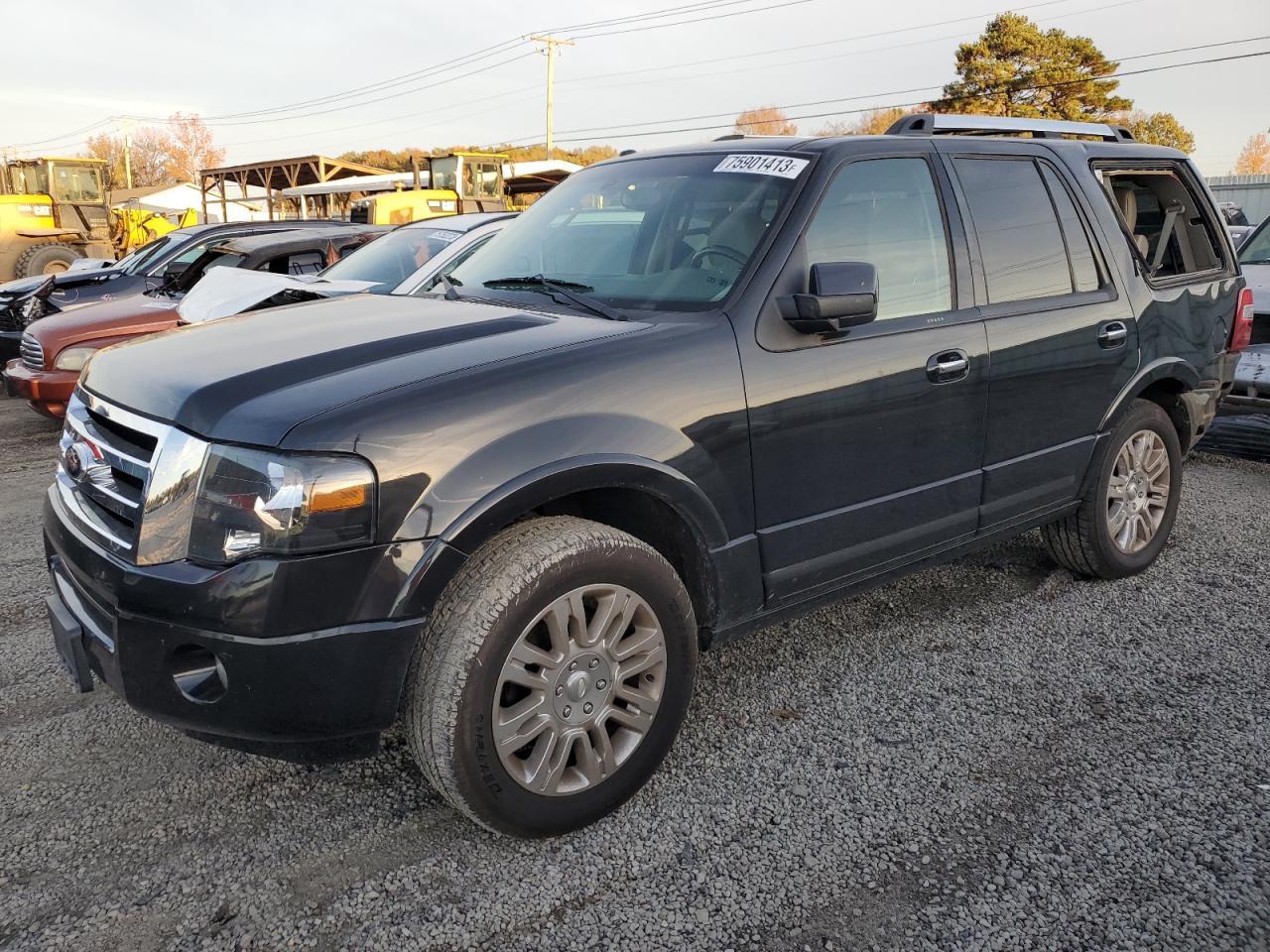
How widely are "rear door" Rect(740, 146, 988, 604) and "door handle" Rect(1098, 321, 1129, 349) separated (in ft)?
2.54

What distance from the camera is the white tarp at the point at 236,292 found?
566 cm

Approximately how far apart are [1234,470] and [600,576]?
18.7 feet

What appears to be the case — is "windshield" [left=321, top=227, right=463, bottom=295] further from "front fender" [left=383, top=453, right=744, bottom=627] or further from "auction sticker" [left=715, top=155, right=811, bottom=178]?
"front fender" [left=383, top=453, right=744, bottom=627]

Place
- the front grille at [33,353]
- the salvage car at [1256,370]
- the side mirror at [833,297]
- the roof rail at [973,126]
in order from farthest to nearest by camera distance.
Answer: the front grille at [33,353], the salvage car at [1256,370], the roof rail at [973,126], the side mirror at [833,297]

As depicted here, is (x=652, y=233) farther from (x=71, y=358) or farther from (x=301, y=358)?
(x=71, y=358)

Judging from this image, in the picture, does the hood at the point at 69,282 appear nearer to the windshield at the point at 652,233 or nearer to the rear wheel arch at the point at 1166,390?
the windshield at the point at 652,233

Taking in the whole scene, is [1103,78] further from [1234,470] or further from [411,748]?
[411,748]

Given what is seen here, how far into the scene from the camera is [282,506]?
7.12 feet

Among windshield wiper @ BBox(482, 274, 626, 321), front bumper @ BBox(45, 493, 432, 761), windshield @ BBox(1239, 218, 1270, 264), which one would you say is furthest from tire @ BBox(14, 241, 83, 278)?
front bumper @ BBox(45, 493, 432, 761)

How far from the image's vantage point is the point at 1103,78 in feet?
132

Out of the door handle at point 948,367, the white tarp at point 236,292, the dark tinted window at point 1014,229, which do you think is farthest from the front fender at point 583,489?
the white tarp at point 236,292

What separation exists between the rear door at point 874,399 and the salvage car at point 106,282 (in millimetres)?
7791

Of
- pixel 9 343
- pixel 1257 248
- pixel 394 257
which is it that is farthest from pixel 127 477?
pixel 9 343

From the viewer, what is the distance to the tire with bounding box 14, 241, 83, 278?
60.3 ft
